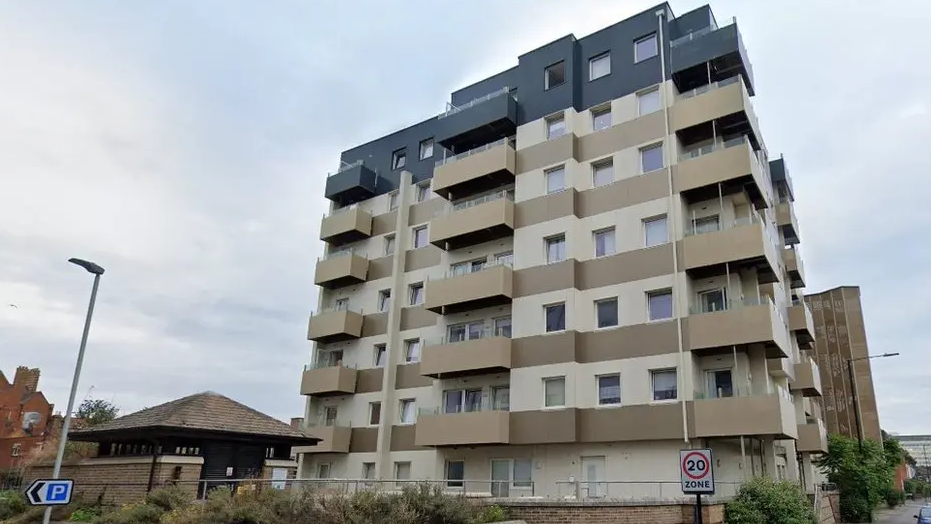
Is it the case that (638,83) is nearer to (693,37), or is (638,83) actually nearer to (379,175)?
(693,37)

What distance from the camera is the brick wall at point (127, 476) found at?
1992cm

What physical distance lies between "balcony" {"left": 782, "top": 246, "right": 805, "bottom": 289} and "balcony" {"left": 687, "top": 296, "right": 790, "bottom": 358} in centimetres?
1559

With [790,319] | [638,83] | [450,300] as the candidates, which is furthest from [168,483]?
[790,319]

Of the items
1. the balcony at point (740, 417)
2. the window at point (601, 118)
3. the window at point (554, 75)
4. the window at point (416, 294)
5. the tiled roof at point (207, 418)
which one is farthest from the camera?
the window at point (416, 294)

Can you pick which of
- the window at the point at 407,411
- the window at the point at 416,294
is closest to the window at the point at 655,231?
the window at the point at 416,294

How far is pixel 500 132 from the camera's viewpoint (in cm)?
3350

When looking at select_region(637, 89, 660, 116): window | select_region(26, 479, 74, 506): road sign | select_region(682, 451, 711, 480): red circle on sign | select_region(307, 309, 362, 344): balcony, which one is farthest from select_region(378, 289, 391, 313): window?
select_region(682, 451, 711, 480): red circle on sign

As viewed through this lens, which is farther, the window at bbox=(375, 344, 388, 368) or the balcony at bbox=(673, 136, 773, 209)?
the window at bbox=(375, 344, 388, 368)

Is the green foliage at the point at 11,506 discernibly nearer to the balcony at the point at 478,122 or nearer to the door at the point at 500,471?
the door at the point at 500,471

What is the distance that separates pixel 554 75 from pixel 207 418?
72.7 ft

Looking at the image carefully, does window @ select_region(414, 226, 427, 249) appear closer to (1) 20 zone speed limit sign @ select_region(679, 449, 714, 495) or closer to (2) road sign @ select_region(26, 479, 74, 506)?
(2) road sign @ select_region(26, 479, 74, 506)

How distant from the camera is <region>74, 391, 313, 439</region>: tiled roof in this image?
20750 mm

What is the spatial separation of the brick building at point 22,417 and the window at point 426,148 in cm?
3904

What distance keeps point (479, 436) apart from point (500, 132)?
597 inches
